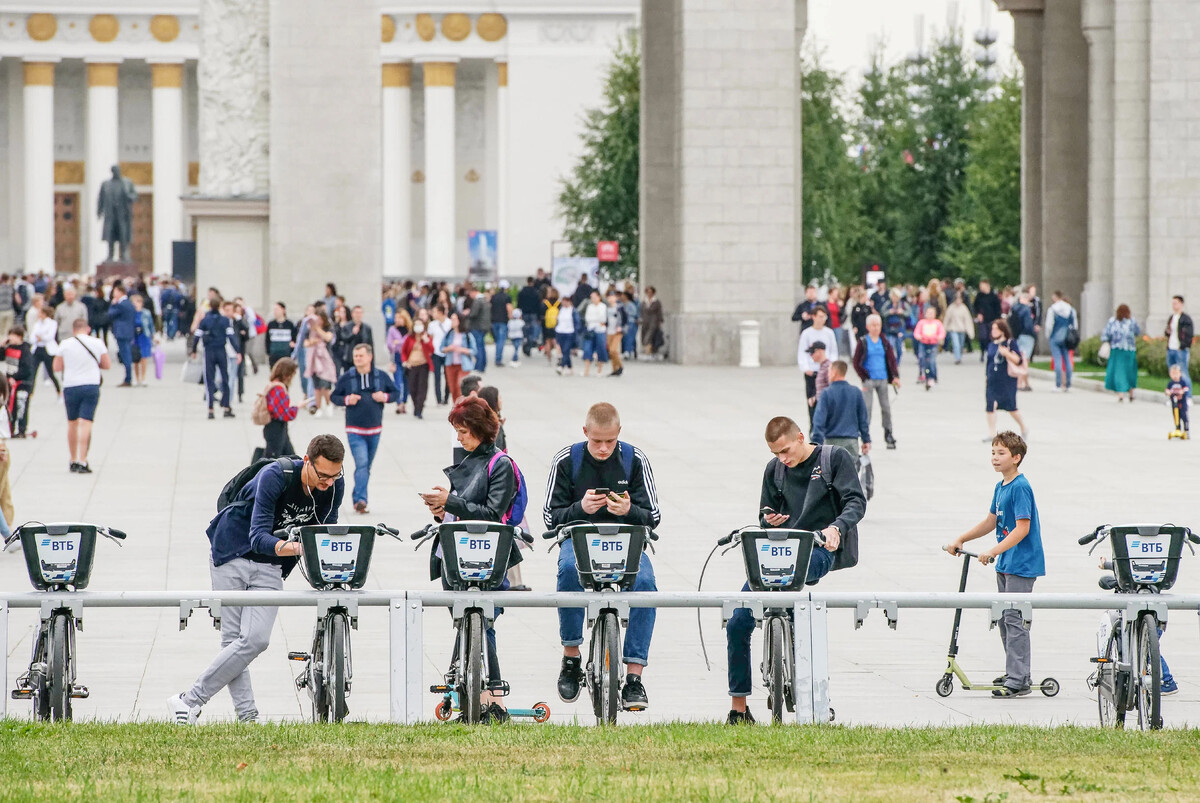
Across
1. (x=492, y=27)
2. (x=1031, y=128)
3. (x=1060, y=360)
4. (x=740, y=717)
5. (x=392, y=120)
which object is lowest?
(x=740, y=717)

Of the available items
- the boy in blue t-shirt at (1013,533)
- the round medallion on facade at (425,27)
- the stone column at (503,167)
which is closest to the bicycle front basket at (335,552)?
the boy in blue t-shirt at (1013,533)

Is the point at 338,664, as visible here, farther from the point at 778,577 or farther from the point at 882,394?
the point at 882,394

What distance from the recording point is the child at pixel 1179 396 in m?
24.3

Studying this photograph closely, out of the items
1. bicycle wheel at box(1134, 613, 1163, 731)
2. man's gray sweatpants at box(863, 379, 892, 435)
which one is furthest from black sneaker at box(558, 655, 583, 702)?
man's gray sweatpants at box(863, 379, 892, 435)

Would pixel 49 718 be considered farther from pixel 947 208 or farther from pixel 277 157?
pixel 947 208

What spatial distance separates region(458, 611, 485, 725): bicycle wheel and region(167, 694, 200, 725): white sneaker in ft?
4.17

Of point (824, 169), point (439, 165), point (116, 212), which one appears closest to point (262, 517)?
point (824, 169)

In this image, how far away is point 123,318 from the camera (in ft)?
107

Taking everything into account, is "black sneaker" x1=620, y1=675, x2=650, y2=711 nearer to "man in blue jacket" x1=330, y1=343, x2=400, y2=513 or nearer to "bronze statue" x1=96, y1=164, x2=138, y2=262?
"man in blue jacket" x1=330, y1=343, x2=400, y2=513

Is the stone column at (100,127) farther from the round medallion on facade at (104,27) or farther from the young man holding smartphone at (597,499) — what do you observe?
the young man holding smartphone at (597,499)

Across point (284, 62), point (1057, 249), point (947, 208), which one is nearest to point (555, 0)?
point (947, 208)

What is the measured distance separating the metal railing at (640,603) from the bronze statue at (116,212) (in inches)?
2332

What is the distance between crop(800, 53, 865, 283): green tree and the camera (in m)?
55.8

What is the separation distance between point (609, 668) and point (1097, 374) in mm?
29373
